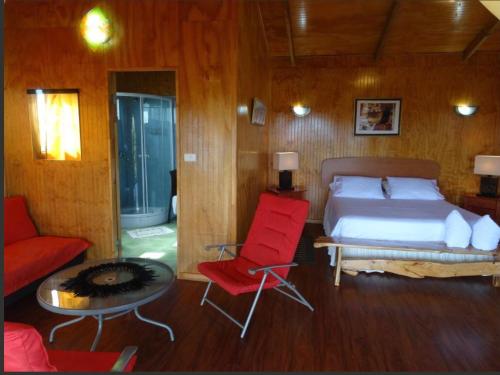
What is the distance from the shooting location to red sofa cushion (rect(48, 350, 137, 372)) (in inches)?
59.1

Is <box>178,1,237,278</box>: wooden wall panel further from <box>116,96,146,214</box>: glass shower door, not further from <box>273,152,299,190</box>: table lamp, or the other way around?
<box>116,96,146,214</box>: glass shower door

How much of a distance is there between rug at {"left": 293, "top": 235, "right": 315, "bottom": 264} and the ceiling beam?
3.03 metres

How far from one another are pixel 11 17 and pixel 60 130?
1.19 meters

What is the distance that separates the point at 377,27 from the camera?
15.8 ft

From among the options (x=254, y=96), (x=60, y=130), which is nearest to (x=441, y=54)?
(x=254, y=96)

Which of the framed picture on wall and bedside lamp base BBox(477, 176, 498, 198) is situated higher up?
the framed picture on wall

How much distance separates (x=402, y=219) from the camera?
3570 millimetres

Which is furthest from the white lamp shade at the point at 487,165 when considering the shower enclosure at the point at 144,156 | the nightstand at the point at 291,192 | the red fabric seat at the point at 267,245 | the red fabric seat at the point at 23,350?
the red fabric seat at the point at 23,350

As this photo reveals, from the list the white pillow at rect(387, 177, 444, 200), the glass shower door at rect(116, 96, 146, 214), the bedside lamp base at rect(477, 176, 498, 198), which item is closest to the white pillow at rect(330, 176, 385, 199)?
the white pillow at rect(387, 177, 444, 200)

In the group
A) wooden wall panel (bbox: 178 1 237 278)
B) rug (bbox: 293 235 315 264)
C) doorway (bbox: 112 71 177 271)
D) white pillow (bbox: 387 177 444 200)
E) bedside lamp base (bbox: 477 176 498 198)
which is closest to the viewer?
wooden wall panel (bbox: 178 1 237 278)

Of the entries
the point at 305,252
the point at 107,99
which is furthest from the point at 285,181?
the point at 107,99

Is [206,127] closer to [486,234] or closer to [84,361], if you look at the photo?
[84,361]

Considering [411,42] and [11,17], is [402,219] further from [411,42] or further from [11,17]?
[11,17]

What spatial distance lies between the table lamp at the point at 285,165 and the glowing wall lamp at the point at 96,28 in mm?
2942
